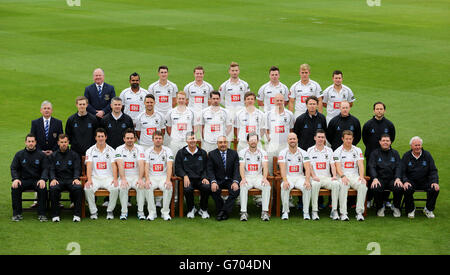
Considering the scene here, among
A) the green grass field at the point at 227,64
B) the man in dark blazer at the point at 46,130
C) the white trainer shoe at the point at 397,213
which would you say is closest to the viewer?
the green grass field at the point at 227,64

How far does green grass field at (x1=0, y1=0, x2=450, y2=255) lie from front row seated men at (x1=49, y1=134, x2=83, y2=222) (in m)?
0.30

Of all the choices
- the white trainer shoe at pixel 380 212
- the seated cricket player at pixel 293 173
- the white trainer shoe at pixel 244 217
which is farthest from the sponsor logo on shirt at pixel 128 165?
the white trainer shoe at pixel 380 212

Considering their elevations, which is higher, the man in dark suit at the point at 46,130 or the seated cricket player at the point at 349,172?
the man in dark suit at the point at 46,130

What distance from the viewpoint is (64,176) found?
13375 mm

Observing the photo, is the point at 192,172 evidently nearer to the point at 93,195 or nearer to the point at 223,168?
the point at 223,168

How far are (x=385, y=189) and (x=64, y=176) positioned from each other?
6.04 m

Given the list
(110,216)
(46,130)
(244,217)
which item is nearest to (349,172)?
(244,217)

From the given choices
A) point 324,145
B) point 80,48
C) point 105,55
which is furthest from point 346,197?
point 80,48

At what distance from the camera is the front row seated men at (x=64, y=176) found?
1306 cm

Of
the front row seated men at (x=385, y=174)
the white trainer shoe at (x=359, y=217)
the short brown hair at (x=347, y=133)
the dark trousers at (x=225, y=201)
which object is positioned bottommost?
the white trainer shoe at (x=359, y=217)

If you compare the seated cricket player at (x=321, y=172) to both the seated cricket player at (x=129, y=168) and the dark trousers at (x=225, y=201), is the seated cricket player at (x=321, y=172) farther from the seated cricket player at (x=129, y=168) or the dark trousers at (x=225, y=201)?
the seated cricket player at (x=129, y=168)

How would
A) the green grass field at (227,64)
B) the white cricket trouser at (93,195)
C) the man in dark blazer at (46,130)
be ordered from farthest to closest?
the man in dark blazer at (46,130), the white cricket trouser at (93,195), the green grass field at (227,64)

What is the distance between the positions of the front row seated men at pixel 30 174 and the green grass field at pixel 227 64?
0.30m

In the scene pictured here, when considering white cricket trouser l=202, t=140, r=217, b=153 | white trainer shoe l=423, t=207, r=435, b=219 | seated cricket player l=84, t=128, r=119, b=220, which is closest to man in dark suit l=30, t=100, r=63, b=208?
seated cricket player l=84, t=128, r=119, b=220
